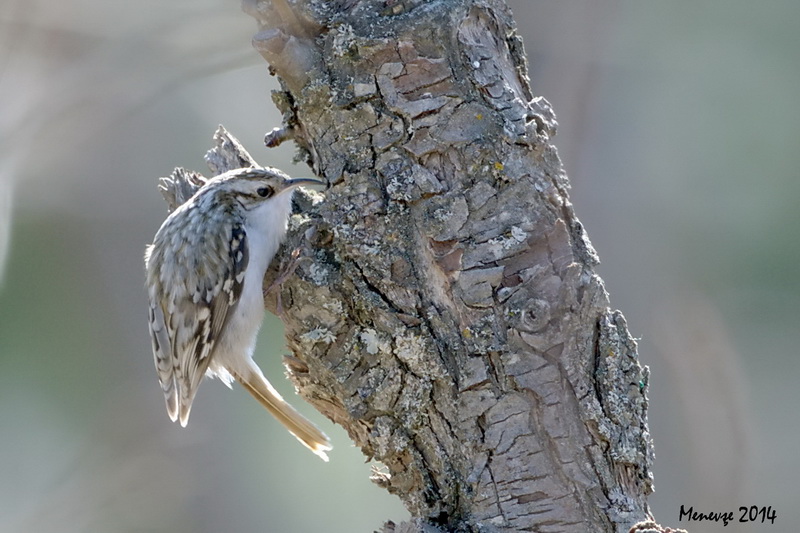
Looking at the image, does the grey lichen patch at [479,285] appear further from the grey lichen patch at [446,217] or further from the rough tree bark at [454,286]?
the grey lichen patch at [446,217]

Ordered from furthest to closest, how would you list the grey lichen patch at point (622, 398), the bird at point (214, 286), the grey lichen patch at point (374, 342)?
1. the bird at point (214, 286)
2. the grey lichen patch at point (374, 342)
3. the grey lichen patch at point (622, 398)

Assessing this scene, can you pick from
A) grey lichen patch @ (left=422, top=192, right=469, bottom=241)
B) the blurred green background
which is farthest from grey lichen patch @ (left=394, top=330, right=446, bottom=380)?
A: the blurred green background

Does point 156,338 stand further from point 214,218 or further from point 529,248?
point 529,248

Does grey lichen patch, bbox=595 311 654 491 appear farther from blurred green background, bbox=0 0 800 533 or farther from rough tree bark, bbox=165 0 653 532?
blurred green background, bbox=0 0 800 533

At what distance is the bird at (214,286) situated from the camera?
2.77m

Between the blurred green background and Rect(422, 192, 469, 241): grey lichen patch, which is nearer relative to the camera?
Rect(422, 192, 469, 241): grey lichen patch

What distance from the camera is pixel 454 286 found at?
77.4 inches

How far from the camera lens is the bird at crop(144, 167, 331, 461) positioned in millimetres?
2768

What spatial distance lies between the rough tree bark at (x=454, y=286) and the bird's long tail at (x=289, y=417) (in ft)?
2.33

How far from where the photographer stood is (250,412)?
5.29 m

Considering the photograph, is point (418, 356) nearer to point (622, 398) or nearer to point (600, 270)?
point (622, 398)

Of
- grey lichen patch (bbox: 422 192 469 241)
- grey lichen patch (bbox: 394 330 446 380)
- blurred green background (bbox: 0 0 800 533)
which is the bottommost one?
grey lichen patch (bbox: 394 330 446 380)

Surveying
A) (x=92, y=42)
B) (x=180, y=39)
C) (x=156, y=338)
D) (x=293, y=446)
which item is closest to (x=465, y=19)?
(x=156, y=338)

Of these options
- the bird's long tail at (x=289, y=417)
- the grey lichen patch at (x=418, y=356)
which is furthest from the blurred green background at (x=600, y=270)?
the grey lichen patch at (x=418, y=356)
